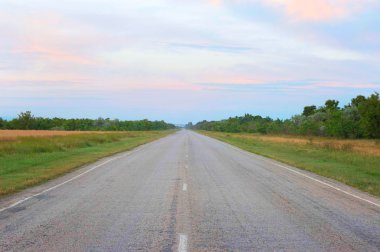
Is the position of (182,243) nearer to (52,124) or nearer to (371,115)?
(371,115)

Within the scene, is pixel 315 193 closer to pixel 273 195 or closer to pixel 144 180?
pixel 273 195

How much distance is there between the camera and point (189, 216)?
998 cm

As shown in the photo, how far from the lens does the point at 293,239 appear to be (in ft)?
26.1

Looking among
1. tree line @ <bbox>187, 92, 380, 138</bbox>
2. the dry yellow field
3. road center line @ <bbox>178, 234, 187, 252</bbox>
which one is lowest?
road center line @ <bbox>178, 234, 187, 252</bbox>

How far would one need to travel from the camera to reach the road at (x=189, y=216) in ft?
24.9

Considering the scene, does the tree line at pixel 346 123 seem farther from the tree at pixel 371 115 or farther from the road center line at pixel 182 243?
the road center line at pixel 182 243

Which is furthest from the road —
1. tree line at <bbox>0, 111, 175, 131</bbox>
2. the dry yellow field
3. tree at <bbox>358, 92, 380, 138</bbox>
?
tree line at <bbox>0, 111, 175, 131</bbox>

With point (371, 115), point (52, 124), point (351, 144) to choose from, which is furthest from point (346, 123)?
point (52, 124)

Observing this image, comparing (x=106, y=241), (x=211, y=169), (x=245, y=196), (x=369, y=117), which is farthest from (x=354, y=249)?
(x=369, y=117)

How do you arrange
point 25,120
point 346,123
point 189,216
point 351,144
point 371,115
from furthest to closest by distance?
point 25,120
point 346,123
point 371,115
point 351,144
point 189,216

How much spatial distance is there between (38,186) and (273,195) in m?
7.82

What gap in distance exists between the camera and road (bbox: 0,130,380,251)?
7.59m

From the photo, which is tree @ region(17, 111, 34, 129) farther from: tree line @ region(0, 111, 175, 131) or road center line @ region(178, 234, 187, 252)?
road center line @ region(178, 234, 187, 252)

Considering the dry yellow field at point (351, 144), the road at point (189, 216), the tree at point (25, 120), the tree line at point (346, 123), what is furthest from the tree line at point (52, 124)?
the road at point (189, 216)
